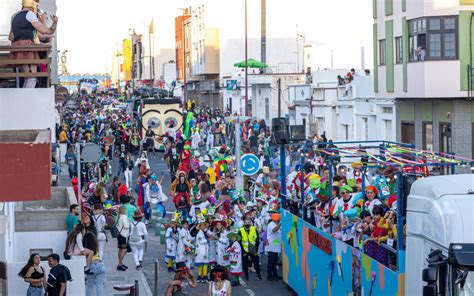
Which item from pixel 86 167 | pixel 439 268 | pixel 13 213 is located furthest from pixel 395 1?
pixel 439 268

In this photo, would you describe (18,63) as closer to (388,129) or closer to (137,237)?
(137,237)

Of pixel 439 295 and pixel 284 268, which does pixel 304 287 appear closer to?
pixel 284 268

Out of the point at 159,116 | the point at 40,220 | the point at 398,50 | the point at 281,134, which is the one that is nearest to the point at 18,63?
the point at 281,134

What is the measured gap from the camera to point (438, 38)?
3553cm

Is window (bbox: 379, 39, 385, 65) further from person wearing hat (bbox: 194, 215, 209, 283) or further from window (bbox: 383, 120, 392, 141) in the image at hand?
person wearing hat (bbox: 194, 215, 209, 283)

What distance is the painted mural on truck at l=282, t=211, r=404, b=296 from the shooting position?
14203 mm

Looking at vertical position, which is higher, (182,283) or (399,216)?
(399,216)

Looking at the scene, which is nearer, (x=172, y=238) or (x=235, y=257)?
(x=235, y=257)

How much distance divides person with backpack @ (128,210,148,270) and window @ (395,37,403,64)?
1684 cm

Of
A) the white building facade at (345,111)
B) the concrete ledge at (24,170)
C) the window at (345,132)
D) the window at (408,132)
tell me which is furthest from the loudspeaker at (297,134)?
the window at (345,132)

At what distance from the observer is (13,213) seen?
69.7ft

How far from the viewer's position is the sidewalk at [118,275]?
21.6m

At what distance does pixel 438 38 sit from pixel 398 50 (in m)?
3.29

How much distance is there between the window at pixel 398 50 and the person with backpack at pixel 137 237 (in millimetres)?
16838
